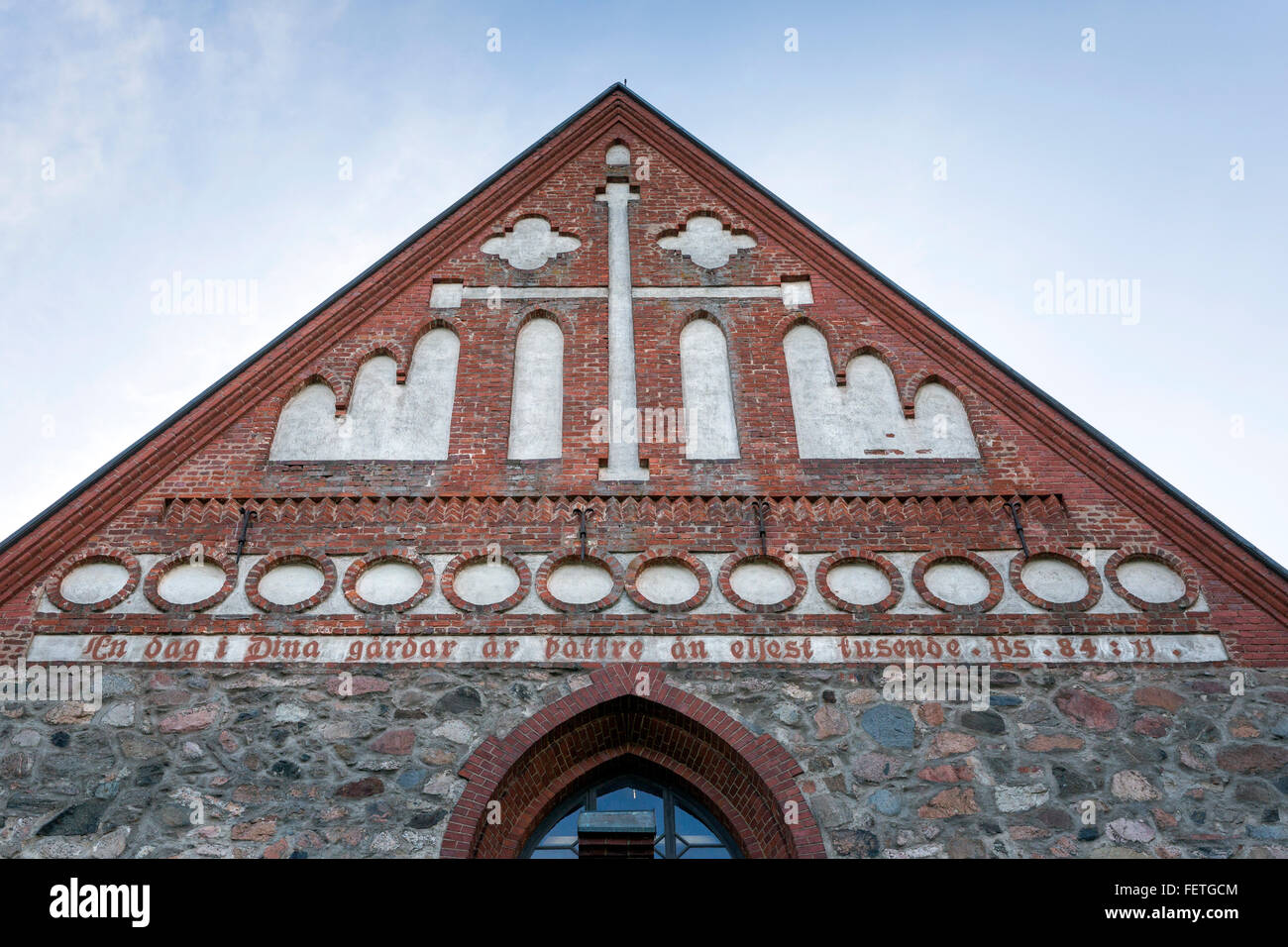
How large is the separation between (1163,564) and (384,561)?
6121 mm

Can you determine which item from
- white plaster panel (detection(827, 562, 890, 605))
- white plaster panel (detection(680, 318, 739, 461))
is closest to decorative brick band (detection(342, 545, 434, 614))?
white plaster panel (detection(680, 318, 739, 461))

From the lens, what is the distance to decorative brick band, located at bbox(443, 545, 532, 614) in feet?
30.3

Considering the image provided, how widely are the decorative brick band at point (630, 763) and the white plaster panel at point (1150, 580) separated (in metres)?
3.17

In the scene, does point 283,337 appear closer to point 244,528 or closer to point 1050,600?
point 244,528


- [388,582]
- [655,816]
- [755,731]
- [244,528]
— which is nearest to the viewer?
[755,731]

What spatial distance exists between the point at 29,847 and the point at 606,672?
395 centimetres

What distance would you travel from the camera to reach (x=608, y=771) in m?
9.03

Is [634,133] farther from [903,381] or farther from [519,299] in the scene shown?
[903,381]

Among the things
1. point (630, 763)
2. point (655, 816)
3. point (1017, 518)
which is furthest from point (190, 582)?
point (1017, 518)

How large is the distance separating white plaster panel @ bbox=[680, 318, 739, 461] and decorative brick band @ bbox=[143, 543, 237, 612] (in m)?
3.81

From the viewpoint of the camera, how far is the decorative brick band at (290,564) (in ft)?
30.3

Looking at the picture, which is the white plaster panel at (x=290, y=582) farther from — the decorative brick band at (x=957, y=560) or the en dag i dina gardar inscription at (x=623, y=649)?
the decorative brick band at (x=957, y=560)

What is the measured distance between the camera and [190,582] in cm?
946

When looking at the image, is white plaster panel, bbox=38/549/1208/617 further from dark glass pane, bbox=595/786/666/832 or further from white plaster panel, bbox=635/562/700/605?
dark glass pane, bbox=595/786/666/832
